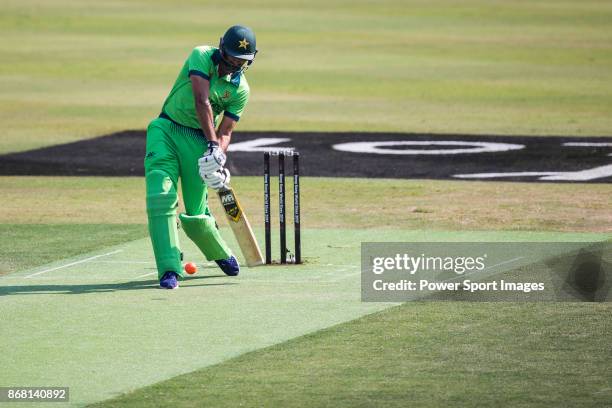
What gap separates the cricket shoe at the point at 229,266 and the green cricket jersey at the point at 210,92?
1160 mm

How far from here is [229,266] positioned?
12500 millimetres

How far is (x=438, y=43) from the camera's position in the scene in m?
43.0

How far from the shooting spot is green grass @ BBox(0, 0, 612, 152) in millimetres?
26766

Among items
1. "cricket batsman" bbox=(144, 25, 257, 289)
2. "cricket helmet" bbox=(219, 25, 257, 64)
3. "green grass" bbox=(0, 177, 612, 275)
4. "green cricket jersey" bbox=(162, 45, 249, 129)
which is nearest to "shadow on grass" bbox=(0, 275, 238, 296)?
"cricket batsman" bbox=(144, 25, 257, 289)

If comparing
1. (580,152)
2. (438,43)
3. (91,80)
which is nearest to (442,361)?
(580,152)

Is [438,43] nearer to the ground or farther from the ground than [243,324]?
farther from the ground

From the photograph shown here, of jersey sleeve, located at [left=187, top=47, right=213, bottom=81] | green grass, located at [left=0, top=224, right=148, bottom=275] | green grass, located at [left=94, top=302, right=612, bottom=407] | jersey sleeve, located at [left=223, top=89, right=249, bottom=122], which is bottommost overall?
green grass, located at [left=94, top=302, right=612, bottom=407]

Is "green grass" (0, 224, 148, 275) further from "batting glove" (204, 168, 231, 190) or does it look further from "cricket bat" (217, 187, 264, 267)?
"batting glove" (204, 168, 231, 190)

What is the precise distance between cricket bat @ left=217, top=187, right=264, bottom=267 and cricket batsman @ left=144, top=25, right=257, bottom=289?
0.63ft

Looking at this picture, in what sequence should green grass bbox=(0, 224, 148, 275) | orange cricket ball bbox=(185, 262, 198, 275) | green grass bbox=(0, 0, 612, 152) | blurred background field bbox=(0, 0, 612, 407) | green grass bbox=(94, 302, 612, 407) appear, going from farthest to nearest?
green grass bbox=(0, 0, 612, 152)
green grass bbox=(0, 224, 148, 275)
orange cricket ball bbox=(185, 262, 198, 275)
blurred background field bbox=(0, 0, 612, 407)
green grass bbox=(94, 302, 612, 407)

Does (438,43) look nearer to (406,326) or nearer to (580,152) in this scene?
(580,152)

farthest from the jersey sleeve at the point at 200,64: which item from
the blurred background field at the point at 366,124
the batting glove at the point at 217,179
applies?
the blurred background field at the point at 366,124

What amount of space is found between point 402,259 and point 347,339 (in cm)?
311

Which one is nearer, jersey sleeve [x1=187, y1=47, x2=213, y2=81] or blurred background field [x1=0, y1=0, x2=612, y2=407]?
blurred background field [x1=0, y1=0, x2=612, y2=407]
